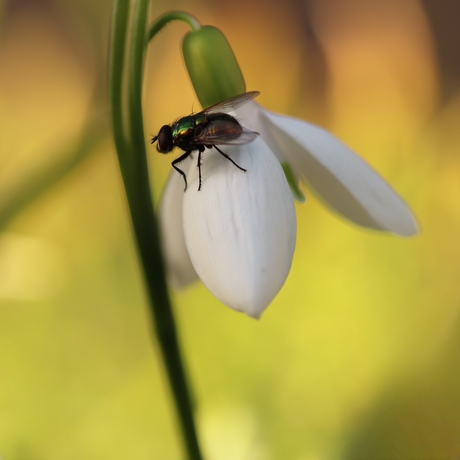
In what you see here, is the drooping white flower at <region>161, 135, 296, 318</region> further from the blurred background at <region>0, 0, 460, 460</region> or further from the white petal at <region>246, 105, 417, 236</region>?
the blurred background at <region>0, 0, 460, 460</region>

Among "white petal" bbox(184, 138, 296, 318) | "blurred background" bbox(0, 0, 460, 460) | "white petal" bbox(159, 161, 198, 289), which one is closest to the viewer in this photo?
"white petal" bbox(184, 138, 296, 318)

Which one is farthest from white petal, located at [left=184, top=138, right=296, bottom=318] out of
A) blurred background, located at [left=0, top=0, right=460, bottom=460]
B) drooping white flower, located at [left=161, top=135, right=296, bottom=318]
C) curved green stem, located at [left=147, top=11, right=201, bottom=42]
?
blurred background, located at [left=0, top=0, right=460, bottom=460]

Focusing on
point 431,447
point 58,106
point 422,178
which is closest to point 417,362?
point 431,447

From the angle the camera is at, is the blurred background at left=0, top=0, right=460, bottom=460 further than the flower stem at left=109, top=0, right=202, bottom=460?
Answer: Yes

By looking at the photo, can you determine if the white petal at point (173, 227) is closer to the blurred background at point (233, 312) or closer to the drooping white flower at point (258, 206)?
the drooping white flower at point (258, 206)

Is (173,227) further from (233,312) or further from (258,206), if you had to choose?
(233,312)

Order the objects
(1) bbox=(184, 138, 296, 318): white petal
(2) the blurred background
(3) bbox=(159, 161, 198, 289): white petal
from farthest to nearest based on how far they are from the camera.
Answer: (2) the blurred background < (3) bbox=(159, 161, 198, 289): white petal < (1) bbox=(184, 138, 296, 318): white petal

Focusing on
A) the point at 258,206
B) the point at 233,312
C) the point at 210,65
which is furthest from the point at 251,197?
the point at 233,312

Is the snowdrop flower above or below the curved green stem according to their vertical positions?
below

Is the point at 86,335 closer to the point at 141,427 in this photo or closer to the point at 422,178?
the point at 141,427
